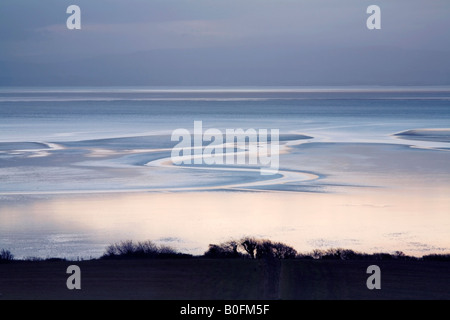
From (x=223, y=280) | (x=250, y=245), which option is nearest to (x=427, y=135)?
(x=250, y=245)

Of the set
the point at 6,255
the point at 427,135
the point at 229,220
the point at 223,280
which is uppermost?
the point at 427,135

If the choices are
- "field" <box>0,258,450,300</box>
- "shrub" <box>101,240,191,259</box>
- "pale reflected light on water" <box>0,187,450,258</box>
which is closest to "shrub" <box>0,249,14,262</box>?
"pale reflected light on water" <box>0,187,450,258</box>

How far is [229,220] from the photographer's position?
11.7m

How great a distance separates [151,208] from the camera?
12477 millimetres

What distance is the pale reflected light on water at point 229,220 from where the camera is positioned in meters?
10.3

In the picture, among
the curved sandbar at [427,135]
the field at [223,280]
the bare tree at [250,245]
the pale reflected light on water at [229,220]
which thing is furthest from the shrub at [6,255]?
the curved sandbar at [427,135]

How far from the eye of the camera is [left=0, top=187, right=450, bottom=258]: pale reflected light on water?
10.3 metres

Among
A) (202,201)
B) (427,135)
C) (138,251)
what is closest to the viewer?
(138,251)

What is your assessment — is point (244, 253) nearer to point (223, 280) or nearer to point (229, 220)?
point (223, 280)

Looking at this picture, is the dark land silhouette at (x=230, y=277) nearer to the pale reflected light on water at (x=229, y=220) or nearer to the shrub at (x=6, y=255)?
the shrub at (x=6, y=255)
